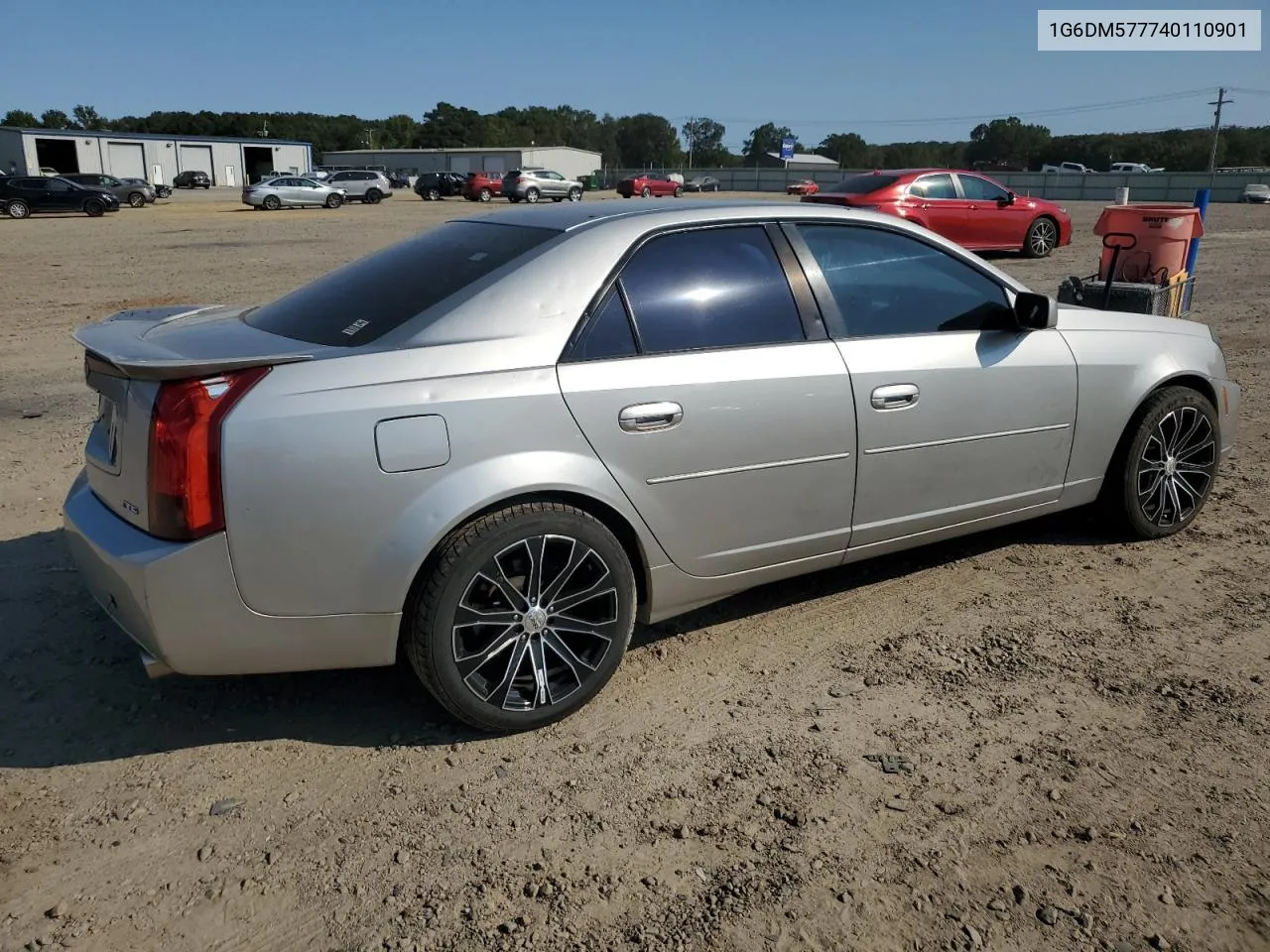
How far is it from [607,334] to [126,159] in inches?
3450

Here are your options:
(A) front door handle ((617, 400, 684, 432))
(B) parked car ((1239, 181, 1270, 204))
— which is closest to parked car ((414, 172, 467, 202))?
(B) parked car ((1239, 181, 1270, 204))

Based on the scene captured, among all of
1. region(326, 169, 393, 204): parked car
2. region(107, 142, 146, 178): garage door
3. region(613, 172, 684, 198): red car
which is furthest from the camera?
region(107, 142, 146, 178): garage door

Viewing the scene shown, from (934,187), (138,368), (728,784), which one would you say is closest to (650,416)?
(728,784)

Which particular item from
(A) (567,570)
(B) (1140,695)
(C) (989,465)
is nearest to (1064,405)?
(C) (989,465)

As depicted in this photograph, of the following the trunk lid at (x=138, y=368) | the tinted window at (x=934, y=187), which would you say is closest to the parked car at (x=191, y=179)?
the tinted window at (x=934, y=187)

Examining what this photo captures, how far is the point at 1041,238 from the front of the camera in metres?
18.7

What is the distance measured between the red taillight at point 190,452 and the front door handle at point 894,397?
6.97 ft

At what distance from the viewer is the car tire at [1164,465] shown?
4633mm

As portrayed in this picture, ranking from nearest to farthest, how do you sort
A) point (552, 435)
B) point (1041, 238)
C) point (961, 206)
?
point (552, 435), point (961, 206), point (1041, 238)

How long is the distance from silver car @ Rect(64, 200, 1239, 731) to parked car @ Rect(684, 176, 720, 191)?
222 ft

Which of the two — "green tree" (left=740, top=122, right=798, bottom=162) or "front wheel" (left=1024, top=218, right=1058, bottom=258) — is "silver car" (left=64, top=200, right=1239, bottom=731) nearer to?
"front wheel" (left=1024, top=218, right=1058, bottom=258)

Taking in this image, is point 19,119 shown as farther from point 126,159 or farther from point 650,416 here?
point 650,416

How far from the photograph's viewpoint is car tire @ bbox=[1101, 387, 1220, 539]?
4.63 metres

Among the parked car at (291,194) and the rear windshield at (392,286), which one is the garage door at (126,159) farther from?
the rear windshield at (392,286)
